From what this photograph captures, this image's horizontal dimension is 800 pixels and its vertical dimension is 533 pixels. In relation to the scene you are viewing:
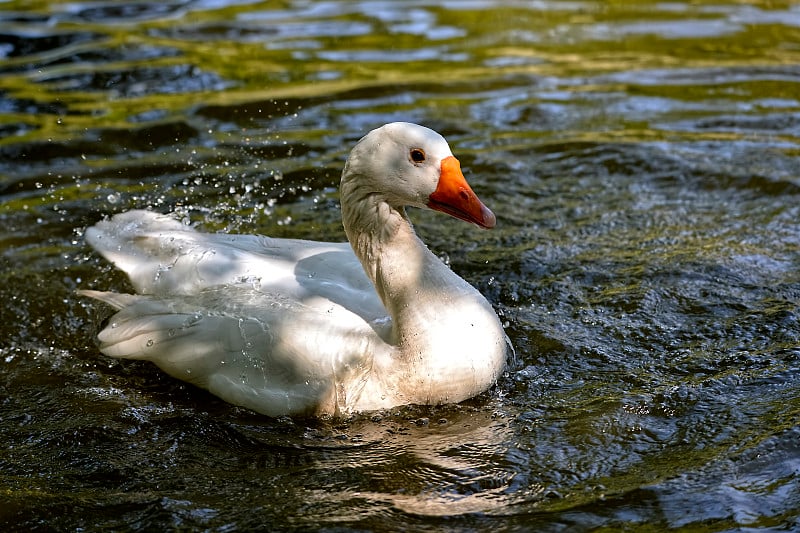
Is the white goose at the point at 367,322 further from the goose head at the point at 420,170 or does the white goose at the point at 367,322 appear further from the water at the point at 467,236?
the water at the point at 467,236

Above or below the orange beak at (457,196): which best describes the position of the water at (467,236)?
below

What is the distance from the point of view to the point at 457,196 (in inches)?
189

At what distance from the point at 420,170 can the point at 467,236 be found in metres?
2.35

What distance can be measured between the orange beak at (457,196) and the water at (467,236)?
37.2 inches

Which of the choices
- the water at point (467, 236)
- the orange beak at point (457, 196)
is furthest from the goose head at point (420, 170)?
the water at point (467, 236)

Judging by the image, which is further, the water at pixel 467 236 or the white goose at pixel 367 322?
the white goose at pixel 367 322

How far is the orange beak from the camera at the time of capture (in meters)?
4.79

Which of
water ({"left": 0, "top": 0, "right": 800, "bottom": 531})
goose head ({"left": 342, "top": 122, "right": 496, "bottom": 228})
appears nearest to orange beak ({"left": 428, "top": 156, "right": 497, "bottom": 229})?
goose head ({"left": 342, "top": 122, "right": 496, "bottom": 228})

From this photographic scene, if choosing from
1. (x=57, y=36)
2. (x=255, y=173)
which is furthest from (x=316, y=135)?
(x=57, y=36)

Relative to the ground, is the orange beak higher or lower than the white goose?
higher

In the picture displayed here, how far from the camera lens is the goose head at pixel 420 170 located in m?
4.79

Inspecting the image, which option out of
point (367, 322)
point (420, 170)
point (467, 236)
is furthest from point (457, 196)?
point (467, 236)

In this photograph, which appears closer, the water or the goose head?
the water

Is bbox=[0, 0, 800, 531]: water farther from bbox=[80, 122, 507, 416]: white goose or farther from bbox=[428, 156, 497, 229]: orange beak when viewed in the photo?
bbox=[428, 156, 497, 229]: orange beak
